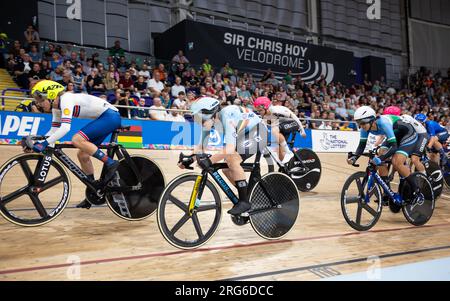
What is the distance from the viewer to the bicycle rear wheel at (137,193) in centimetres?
414

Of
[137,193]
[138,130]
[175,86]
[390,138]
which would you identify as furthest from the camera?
[175,86]

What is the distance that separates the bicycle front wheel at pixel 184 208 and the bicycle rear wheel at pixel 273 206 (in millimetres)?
409

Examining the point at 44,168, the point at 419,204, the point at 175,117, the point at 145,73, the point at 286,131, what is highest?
the point at 145,73

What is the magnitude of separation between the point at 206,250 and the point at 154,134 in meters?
6.60

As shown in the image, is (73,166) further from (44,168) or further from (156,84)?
(156,84)

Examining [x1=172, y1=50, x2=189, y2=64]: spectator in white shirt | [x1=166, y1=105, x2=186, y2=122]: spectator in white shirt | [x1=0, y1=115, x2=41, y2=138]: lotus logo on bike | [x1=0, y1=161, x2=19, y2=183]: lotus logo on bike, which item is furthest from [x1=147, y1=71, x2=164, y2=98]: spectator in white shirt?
[x1=0, y1=161, x2=19, y2=183]: lotus logo on bike

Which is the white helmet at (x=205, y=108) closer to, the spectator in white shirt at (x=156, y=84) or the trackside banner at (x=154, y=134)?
the trackside banner at (x=154, y=134)

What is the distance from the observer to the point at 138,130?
30.8ft

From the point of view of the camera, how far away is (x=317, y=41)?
21.6 m

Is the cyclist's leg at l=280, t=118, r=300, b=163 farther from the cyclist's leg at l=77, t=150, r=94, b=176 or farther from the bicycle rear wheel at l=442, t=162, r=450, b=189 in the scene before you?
the bicycle rear wheel at l=442, t=162, r=450, b=189

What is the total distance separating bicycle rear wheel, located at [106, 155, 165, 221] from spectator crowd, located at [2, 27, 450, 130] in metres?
4.45

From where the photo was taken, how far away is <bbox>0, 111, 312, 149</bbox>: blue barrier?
7898 mm

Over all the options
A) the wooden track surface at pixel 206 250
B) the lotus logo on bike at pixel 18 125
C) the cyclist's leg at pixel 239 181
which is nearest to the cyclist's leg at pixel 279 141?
the wooden track surface at pixel 206 250

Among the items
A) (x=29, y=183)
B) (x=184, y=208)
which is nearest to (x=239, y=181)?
(x=184, y=208)
